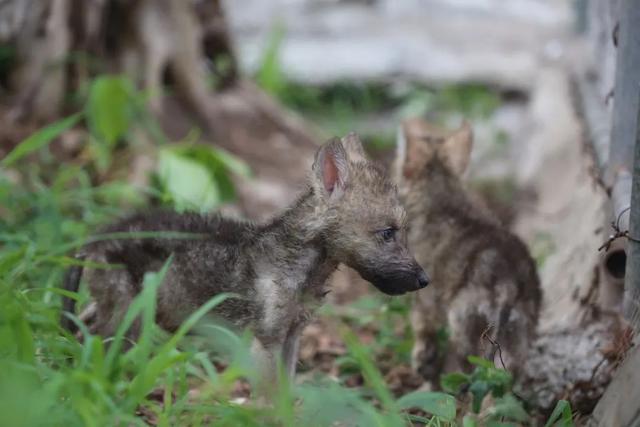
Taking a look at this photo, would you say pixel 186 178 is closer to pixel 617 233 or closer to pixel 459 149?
pixel 459 149

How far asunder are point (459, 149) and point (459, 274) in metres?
1.30

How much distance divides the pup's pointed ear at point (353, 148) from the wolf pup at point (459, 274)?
2.76 feet

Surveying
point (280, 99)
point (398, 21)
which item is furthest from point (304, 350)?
point (398, 21)

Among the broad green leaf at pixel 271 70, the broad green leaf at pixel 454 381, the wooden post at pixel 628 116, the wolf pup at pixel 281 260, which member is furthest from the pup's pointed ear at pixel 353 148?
the broad green leaf at pixel 271 70

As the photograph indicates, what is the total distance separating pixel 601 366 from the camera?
4648 millimetres

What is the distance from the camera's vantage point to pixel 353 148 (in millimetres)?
4805

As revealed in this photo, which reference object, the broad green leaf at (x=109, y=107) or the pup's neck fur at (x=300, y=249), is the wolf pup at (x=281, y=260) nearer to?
the pup's neck fur at (x=300, y=249)

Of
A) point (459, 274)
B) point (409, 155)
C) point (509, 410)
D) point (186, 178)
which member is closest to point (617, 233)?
point (509, 410)

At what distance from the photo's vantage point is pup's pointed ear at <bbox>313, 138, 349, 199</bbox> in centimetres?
439

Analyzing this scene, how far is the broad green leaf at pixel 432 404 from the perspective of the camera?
3.85 m

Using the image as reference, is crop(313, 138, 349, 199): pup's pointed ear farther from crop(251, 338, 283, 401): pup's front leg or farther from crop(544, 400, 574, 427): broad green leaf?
crop(544, 400, 574, 427): broad green leaf

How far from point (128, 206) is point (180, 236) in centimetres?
249

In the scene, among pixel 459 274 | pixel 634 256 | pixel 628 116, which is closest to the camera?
pixel 634 256

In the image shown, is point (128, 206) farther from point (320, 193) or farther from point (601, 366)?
point (601, 366)
